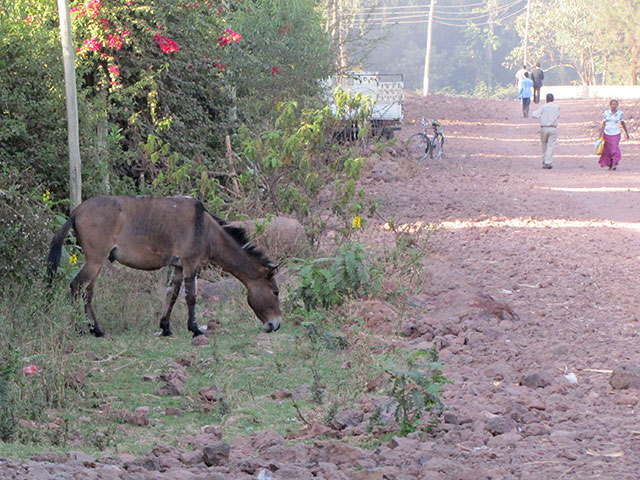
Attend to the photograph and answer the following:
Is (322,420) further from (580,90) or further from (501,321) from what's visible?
(580,90)

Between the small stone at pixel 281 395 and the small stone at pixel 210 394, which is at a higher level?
the small stone at pixel 210 394

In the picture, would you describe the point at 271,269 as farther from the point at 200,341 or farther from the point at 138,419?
the point at 138,419

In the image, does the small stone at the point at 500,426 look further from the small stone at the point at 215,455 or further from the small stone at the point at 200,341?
the small stone at the point at 200,341

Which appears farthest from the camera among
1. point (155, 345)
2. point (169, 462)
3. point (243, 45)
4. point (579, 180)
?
point (579, 180)

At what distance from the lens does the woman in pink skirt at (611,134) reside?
70.8ft

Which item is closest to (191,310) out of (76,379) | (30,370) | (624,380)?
(76,379)

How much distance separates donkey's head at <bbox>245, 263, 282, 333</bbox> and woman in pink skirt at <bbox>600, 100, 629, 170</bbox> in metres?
14.8

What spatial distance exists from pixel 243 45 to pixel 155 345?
10019mm

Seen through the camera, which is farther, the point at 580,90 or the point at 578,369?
the point at 580,90

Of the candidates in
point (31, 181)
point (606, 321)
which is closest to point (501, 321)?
point (606, 321)

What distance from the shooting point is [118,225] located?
8.47 m

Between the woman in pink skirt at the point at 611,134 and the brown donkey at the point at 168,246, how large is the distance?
48.7 feet

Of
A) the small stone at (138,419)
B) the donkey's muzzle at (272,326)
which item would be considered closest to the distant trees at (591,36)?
the donkey's muzzle at (272,326)

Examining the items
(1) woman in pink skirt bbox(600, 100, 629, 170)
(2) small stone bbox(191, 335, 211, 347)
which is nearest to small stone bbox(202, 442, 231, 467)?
(2) small stone bbox(191, 335, 211, 347)
